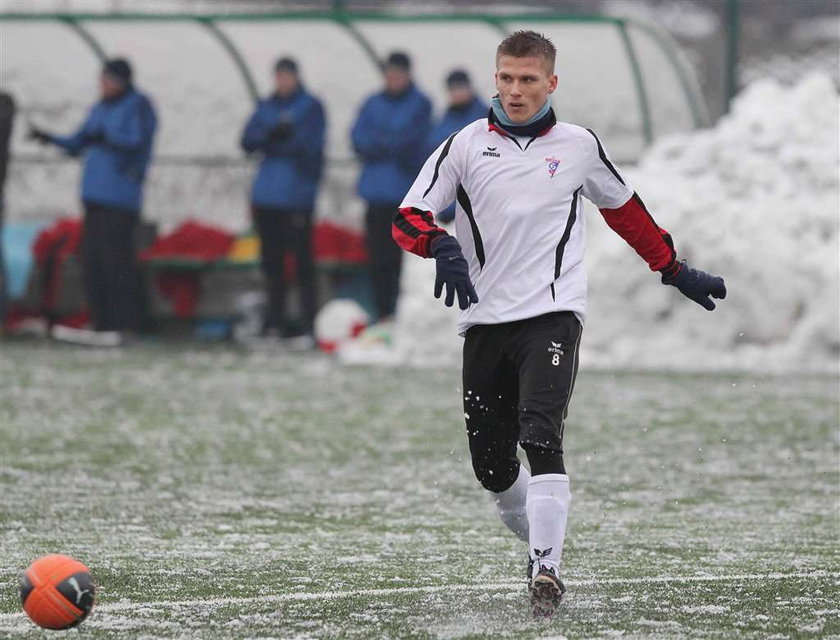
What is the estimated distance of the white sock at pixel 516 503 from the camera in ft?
20.0

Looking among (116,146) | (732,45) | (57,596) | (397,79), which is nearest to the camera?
(57,596)

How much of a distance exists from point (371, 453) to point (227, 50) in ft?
31.3

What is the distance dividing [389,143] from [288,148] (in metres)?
0.88

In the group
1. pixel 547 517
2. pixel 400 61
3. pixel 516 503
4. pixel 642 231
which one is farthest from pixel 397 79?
pixel 547 517

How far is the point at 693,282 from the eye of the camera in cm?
609

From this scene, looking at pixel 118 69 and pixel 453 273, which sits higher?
pixel 118 69

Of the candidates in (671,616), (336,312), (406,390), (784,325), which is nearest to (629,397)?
(406,390)

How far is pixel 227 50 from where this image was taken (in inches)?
722

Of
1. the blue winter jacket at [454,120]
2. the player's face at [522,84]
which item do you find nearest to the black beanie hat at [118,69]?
the blue winter jacket at [454,120]

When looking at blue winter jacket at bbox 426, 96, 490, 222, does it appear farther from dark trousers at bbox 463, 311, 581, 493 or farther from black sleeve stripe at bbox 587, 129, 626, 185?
dark trousers at bbox 463, 311, 581, 493

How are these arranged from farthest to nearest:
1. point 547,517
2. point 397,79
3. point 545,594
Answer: point 397,79, point 547,517, point 545,594

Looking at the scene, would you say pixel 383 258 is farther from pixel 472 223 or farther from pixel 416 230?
pixel 416 230

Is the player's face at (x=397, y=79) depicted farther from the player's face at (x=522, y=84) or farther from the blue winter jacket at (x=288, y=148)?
the player's face at (x=522, y=84)

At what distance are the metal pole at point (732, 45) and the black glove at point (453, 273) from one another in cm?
1218
